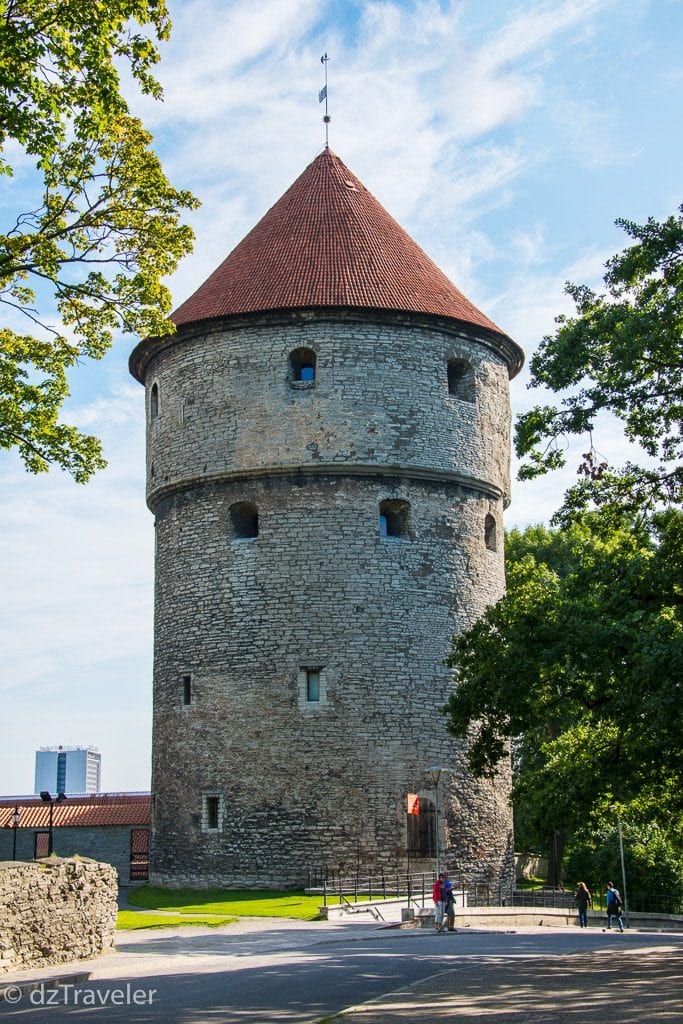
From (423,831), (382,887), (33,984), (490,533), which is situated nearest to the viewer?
(33,984)

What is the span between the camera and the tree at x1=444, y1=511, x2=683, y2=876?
15.6m

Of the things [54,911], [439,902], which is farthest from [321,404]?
[54,911]

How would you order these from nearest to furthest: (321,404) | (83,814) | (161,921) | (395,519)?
(161,921)
(321,404)
(395,519)
(83,814)

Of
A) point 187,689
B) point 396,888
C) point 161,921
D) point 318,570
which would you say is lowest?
point 161,921

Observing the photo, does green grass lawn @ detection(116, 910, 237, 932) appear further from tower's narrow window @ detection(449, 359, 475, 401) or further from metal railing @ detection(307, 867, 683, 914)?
tower's narrow window @ detection(449, 359, 475, 401)

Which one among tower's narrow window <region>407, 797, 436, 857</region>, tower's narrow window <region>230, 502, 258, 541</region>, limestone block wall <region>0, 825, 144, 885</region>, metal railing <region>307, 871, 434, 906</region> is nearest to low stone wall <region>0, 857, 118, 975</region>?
metal railing <region>307, 871, 434, 906</region>

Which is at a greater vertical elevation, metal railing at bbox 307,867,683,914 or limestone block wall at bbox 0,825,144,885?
limestone block wall at bbox 0,825,144,885

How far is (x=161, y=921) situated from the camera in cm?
2080

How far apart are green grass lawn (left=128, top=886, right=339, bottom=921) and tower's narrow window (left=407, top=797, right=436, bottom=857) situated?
2300 millimetres

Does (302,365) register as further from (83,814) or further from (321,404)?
(83,814)

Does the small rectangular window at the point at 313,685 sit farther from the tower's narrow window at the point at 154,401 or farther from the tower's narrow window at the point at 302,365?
the tower's narrow window at the point at 154,401

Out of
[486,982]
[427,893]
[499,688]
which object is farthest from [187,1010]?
[427,893]

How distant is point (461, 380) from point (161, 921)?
1300cm

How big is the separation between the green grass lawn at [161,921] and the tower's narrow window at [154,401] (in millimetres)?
11083
